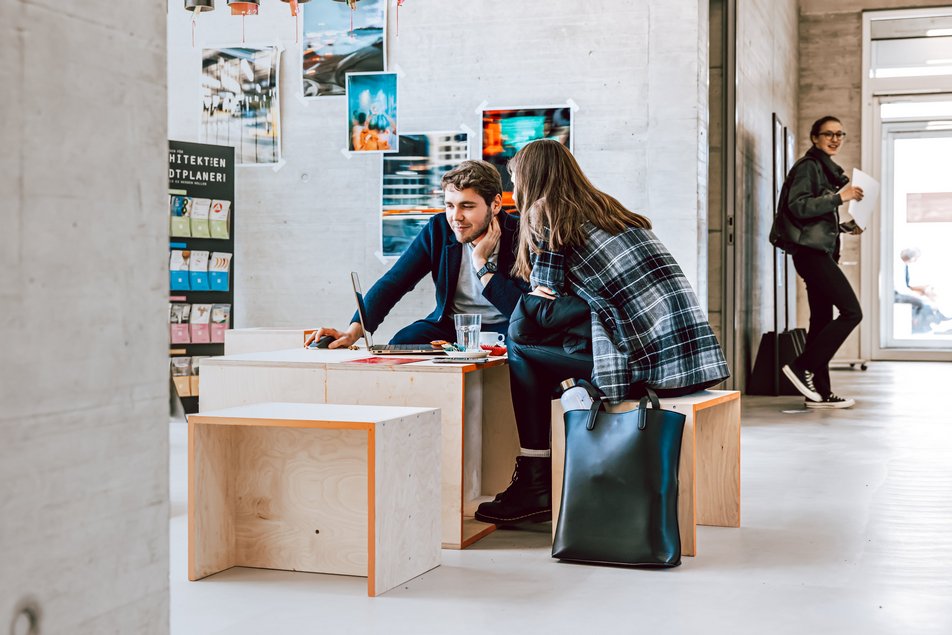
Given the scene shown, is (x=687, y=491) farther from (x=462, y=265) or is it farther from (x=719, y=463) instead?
(x=462, y=265)

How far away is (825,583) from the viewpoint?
283 centimetres

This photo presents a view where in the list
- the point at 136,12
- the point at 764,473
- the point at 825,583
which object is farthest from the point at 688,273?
the point at 136,12

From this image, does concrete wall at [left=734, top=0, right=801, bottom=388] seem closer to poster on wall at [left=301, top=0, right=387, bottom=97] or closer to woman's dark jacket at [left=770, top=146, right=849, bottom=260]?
woman's dark jacket at [left=770, top=146, right=849, bottom=260]

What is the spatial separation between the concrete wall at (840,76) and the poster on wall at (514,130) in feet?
20.7

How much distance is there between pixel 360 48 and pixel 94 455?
5121 mm

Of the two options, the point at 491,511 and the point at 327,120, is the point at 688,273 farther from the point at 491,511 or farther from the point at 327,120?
the point at 491,511

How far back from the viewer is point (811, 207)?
6.90m

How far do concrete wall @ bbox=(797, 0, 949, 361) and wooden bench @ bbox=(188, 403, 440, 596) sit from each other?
9.36 m

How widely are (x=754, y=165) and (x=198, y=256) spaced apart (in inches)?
160

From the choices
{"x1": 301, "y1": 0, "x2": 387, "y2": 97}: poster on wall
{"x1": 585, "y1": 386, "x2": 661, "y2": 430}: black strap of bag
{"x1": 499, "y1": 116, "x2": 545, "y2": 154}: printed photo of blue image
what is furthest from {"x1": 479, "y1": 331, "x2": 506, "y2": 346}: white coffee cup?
{"x1": 301, "y1": 0, "x2": 387, "y2": 97}: poster on wall

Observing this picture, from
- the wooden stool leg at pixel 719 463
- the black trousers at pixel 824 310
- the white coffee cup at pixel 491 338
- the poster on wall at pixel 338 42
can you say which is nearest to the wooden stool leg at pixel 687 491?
the wooden stool leg at pixel 719 463

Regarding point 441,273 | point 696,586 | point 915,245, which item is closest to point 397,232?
point 441,273

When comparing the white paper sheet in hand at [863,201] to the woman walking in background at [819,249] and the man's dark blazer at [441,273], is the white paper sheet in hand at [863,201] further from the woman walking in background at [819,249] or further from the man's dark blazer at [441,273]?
the man's dark blazer at [441,273]

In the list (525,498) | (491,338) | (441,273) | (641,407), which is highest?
(441,273)
